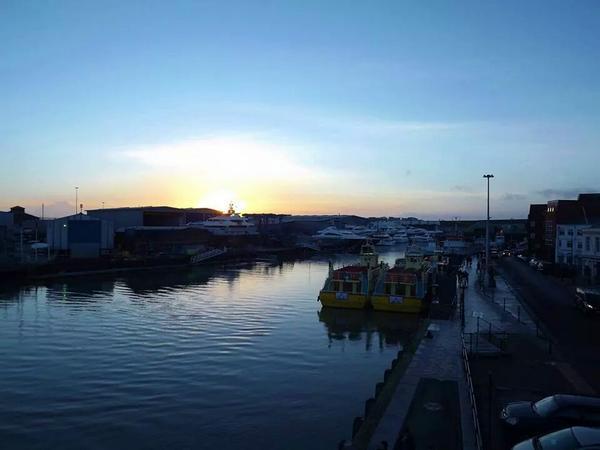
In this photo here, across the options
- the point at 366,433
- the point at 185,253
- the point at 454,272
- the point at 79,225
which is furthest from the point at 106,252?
the point at 366,433

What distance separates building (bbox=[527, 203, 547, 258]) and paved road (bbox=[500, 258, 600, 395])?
36.5 m

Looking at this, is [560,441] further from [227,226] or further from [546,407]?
[227,226]

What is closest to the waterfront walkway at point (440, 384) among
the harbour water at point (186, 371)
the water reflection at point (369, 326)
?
the harbour water at point (186, 371)

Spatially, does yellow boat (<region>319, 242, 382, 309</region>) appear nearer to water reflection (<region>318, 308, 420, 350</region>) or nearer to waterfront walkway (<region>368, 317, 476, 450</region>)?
water reflection (<region>318, 308, 420, 350</region>)

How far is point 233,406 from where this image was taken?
1666cm

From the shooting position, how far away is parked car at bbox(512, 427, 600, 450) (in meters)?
8.47

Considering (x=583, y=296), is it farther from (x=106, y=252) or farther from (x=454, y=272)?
(x=106, y=252)

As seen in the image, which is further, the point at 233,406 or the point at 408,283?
the point at 408,283

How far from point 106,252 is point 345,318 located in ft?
154

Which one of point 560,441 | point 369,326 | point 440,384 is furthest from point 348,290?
point 560,441

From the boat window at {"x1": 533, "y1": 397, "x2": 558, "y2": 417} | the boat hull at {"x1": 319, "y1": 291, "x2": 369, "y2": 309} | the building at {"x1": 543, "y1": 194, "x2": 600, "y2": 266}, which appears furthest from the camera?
the building at {"x1": 543, "y1": 194, "x2": 600, "y2": 266}

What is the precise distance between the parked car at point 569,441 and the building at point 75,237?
67286mm

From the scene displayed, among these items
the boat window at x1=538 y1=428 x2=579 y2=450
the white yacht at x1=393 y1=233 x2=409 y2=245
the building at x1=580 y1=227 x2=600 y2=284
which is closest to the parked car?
the boat window at x1=538 y1=428 x2=579 y2=450

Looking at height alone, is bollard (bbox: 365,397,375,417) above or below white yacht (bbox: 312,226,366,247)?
below
